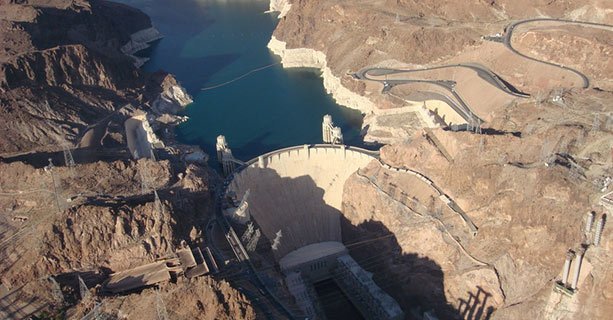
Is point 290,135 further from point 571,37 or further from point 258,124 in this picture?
point 571,37

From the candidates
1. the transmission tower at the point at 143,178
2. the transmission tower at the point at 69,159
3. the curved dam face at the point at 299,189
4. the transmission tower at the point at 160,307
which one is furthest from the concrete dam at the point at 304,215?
the transmission tower at the point at 69,159

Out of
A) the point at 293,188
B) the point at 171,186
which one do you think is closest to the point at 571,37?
the point at 293,188

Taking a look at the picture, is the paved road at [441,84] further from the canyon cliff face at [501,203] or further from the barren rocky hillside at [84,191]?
the barren rocky hillside at [84,191]

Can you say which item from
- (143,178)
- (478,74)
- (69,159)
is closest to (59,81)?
(69,159)

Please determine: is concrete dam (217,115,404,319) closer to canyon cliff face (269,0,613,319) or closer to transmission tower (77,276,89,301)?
canyon cliff face (269,0,613,319)

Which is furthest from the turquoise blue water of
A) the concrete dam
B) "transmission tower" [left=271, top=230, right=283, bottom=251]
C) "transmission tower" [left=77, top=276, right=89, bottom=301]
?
"transmission tower" [left=77, top=276, right=89, bottom=301]

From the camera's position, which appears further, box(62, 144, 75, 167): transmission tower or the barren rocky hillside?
box(62, 144, 75, 167): transmission tower

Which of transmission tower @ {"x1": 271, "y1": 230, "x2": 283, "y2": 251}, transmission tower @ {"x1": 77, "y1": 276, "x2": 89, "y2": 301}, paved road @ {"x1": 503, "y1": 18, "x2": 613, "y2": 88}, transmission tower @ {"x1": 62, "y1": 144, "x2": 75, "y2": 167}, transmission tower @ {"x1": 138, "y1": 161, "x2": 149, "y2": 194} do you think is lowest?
transmission tower @ {"x1": 271, "y1": 230, "x2": 283, "y2": 251}
